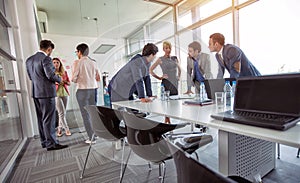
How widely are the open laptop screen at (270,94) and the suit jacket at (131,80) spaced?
3.89 feet

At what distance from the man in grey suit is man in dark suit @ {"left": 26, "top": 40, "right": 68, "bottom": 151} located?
1870 millimetres

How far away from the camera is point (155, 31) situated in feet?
9.67

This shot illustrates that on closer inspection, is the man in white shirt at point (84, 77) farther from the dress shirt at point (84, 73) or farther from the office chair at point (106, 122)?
the office chair at point (106, 122)

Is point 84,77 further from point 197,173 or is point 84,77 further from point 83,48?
point 197,173

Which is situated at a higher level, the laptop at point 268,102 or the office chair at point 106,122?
the laptop at point 268,102

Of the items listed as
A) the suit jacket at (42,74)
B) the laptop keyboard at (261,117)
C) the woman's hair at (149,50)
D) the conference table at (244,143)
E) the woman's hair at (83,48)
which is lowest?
the conference table at (244,143)

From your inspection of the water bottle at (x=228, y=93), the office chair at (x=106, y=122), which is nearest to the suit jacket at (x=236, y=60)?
the water bottle at (x=228, y=93)

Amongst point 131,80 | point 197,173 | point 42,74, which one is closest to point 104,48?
point 131,80

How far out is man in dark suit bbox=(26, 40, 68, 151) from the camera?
2160 mm

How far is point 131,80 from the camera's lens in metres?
2.11

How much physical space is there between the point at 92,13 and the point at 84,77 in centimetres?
282

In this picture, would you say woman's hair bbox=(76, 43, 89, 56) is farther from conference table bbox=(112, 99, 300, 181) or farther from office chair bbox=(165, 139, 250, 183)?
office chair bbox=(165, 139, 250, 183)

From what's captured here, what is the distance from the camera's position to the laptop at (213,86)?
1591 mm

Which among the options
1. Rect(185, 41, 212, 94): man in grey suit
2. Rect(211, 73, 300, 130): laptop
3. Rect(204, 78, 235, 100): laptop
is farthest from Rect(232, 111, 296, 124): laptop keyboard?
Rect(185, 41, 212, 94): man in grey suit
